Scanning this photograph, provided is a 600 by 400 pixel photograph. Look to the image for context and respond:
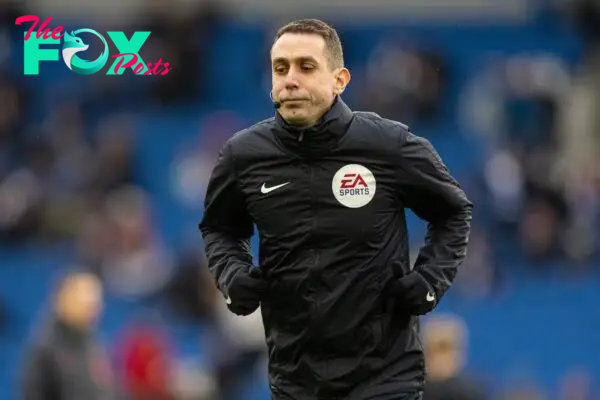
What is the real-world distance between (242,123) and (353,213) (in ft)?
33.4

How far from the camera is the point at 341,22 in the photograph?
688 inches

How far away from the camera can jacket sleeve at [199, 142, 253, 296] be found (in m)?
5.39

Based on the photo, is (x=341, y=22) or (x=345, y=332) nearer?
(x=345, y=332)

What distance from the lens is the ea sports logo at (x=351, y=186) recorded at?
525 cm

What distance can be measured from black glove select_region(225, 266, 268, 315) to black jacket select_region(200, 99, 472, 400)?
74 millimetres

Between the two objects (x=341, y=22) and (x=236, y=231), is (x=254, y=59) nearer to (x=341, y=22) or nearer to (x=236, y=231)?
(x=341, y=22)

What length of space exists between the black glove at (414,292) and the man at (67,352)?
10.7 feet

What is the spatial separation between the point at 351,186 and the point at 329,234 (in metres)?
0.20

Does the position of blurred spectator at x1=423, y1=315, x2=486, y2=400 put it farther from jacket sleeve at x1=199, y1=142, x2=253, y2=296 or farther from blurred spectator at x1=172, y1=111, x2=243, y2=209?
blurred spectator at x1=172, y1=111, x2=243, y2=209

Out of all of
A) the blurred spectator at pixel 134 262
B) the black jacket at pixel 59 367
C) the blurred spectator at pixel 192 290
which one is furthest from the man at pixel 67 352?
the blurred spectator at pixel 134 262

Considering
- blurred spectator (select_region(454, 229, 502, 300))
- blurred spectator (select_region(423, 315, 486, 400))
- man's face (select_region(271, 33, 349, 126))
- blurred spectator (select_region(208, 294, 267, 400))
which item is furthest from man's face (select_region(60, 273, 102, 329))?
blurred spectator (select_region(454, 229, 502, 300))

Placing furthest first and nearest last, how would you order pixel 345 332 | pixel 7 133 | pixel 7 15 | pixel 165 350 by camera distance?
pixel 7 15, pixel 7 133, pixel 165 350, pixel 345 332

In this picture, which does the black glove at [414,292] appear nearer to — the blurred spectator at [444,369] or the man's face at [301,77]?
the man's face at [301,77]

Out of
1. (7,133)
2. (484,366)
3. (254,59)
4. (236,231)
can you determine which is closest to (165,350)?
(484,366)
